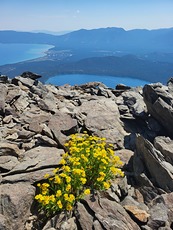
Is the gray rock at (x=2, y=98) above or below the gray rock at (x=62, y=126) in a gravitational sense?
above

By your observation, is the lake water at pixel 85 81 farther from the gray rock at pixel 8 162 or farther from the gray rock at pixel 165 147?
the gray rock at pixel 8 162

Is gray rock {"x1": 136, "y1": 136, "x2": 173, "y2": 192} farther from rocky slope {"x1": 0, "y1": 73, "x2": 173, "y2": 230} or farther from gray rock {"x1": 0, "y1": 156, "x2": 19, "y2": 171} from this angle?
gray rock {"x1": 0, "y1": 156, "x2": 19, "y2": 171}

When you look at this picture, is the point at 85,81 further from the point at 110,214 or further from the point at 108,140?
the point at 110,214

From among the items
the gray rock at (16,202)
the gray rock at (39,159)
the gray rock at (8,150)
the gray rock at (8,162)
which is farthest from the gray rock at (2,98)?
the gray rock at (16,202)

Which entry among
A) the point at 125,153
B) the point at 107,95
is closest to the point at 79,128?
the point at 125,153

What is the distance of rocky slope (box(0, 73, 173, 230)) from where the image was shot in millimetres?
6699

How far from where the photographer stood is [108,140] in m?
11.9

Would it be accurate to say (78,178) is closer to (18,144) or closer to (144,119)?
(18,144)

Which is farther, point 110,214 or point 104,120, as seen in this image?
point 104,120

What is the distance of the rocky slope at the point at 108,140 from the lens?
6699 mm

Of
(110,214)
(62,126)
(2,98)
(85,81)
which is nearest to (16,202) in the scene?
(110,214)

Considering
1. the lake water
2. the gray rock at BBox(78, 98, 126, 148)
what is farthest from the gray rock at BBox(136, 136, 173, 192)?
the lake water

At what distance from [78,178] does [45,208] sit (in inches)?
46.6

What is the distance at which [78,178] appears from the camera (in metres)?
7.08
